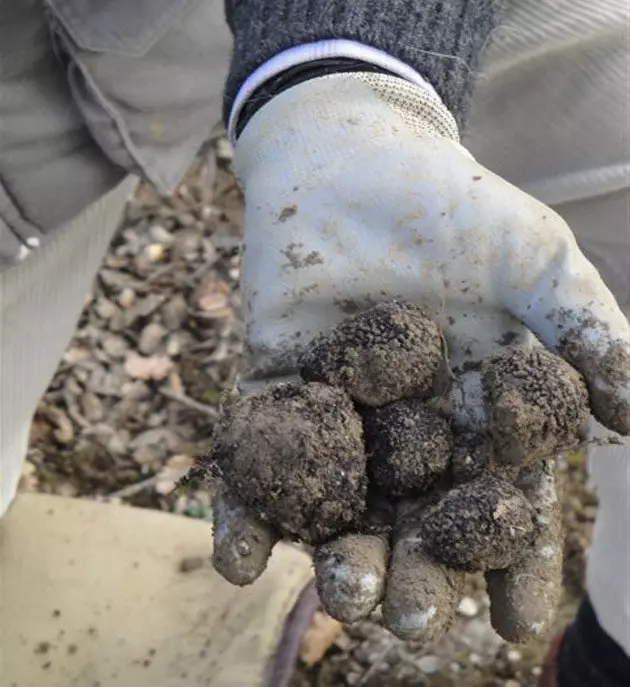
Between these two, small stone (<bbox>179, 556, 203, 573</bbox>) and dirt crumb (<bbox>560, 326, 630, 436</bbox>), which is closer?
dirt crumb (<bbox>560, 326, 630, 436</bbox>)

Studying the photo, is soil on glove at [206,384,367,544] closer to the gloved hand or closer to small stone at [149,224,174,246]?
the gloved hand

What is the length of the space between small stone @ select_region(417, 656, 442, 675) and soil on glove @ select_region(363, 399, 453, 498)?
Answer: 786 mm

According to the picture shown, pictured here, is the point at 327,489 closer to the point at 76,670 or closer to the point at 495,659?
the point at 76,670

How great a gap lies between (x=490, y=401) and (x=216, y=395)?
1.16 meters

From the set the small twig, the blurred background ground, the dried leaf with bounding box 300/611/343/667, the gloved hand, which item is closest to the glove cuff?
the gloved hand

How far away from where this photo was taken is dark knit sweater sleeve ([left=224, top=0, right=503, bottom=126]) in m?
1.04

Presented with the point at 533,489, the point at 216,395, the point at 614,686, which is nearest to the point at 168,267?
the point at 216,395

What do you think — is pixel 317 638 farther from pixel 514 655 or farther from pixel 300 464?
pixel 300 464

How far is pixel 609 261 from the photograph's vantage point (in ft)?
4.22

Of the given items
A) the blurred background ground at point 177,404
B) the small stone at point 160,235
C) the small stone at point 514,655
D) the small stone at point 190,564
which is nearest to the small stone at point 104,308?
the blurred background ground at point 177,404

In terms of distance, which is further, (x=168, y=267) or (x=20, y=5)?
(x=168, y=267)

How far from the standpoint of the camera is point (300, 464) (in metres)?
0.87

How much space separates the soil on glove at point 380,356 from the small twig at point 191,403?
1040mm

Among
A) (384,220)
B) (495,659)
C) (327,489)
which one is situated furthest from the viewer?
(495,659)
